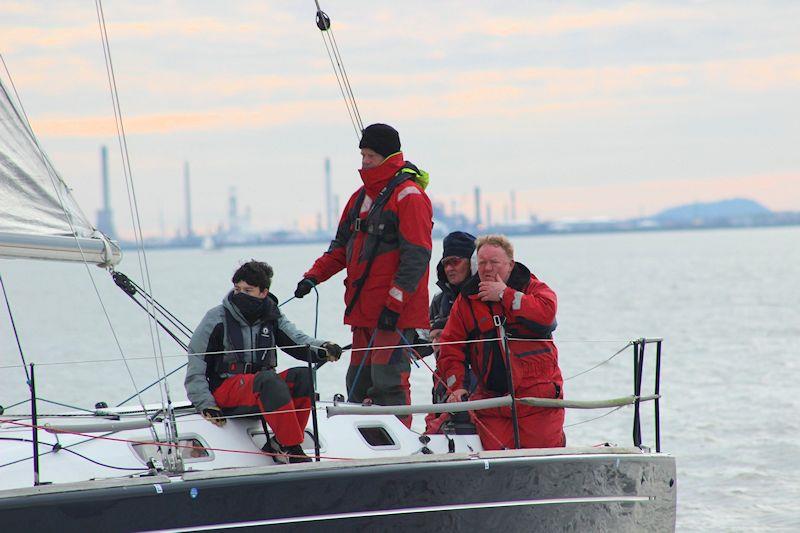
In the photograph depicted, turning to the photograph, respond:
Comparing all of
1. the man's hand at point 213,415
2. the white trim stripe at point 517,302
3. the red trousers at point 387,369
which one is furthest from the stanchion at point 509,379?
the man's hand at point 213,415

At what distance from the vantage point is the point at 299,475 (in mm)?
6328

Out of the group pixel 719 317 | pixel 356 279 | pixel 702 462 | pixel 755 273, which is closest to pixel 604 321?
pixel 719 317

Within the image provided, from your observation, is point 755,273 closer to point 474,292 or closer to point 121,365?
point 121,365

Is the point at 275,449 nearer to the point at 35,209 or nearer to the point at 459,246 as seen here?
the point at 459,246

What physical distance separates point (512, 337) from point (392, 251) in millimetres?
999

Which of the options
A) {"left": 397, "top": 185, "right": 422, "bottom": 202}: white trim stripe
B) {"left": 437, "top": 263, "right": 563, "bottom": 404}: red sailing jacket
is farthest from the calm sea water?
{"left": 397, "top": 185, "right": 422, "bottom": 202}: white trim stripe

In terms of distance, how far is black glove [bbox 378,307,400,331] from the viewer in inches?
302

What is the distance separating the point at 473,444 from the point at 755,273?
2260 inches

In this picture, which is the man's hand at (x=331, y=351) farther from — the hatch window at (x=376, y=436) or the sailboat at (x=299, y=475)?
the hatch window at (x=376, y=436)

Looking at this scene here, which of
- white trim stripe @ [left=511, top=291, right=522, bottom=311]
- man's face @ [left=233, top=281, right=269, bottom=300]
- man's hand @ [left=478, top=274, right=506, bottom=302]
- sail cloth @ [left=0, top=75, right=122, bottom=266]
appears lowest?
white trim stripe @ [left=511, top=291, right=522, bottom=311]

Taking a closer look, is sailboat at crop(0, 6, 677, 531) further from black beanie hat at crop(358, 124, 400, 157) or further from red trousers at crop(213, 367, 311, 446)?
black beanie hat at crop(358, 124, 400, 157)

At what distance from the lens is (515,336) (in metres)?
7.21

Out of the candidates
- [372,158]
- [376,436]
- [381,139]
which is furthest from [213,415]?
[381,139]

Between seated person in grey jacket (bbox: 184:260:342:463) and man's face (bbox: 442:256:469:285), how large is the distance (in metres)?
1.10
